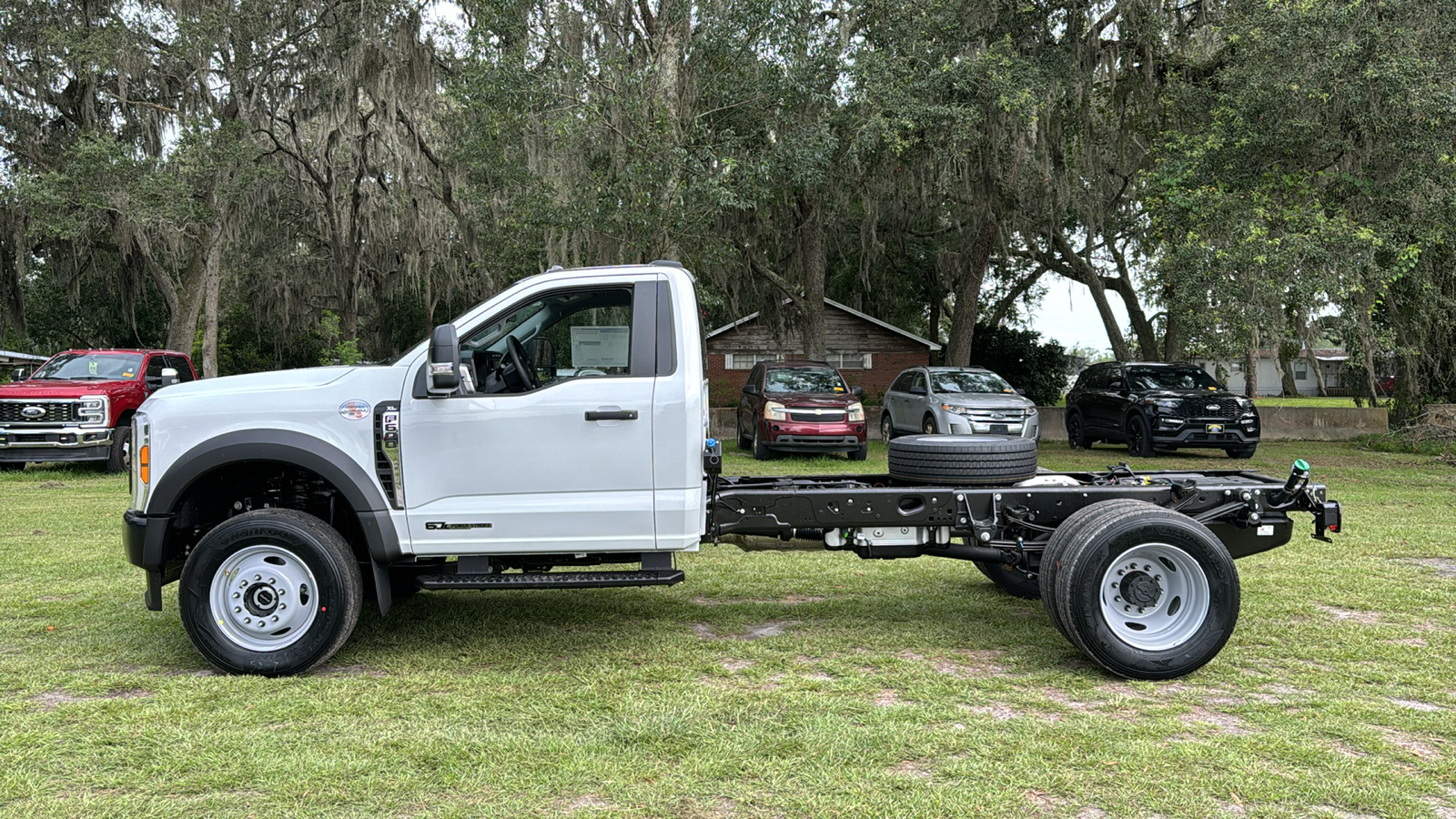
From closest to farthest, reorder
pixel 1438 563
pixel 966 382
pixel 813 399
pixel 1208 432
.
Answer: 1. pixel 1438 563
2. pixel 813 399
3. pixel 1208 432
4. pixel 966 382

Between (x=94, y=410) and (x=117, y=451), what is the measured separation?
767mm

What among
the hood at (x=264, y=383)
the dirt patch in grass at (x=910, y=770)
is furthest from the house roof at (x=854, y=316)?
the dirt patch in grass at (x=910, y=770)

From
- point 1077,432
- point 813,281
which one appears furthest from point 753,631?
point 813,281

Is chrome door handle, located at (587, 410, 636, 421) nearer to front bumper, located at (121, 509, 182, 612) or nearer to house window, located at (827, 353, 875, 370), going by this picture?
front bumper, located at (121, 509, 182, 612)

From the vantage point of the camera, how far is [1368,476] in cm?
1457

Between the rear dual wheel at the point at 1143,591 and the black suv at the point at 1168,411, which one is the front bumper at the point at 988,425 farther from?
the rear dual wheel at the point at 1143,591

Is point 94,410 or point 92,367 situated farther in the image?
point 92,367

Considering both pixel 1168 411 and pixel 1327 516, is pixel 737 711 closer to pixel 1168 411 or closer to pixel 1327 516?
pixel 1327 516

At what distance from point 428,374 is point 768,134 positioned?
615 inches

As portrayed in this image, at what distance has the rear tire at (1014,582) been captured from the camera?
6.74 metres

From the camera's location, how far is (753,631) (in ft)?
20.0

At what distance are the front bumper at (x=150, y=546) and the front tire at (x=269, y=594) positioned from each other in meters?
0.20

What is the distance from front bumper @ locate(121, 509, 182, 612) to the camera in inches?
205

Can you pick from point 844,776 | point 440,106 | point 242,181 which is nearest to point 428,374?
point 844,776
